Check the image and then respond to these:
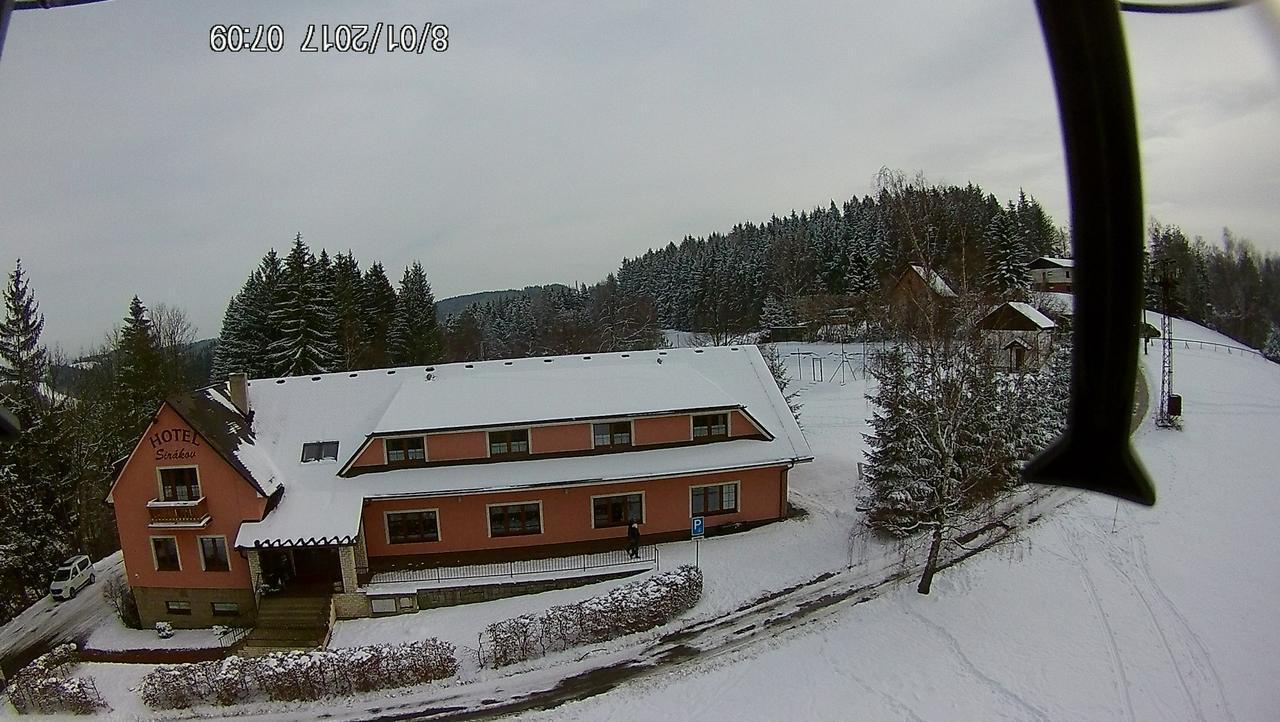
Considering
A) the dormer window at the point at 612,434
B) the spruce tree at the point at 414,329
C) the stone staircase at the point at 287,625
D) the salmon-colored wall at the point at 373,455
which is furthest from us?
the spruce tree at the point at 414,329

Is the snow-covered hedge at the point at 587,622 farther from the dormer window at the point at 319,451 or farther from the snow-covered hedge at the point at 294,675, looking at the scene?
the dormer window at the point at 319,451

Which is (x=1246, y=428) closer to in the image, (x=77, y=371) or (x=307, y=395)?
(x=307, y=395)

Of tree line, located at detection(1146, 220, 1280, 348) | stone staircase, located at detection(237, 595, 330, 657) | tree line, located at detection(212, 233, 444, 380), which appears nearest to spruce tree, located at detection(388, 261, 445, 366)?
tree line, located at detection(212, 233, 444, 380)

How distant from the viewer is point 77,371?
24844 mm

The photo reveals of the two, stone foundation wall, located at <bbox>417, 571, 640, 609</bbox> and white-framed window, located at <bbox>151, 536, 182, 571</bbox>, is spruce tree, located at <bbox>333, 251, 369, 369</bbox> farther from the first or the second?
stone foundation wall, located at <bbox>417, 571, 640, 609</bbox>

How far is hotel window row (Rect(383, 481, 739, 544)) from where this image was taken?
54.4ft

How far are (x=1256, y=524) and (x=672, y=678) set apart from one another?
14615 mm

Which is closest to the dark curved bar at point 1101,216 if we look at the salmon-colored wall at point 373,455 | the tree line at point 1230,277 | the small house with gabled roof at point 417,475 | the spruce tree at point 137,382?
the tree line at point 1230,277

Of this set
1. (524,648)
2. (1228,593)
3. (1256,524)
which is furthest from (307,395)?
(1256,524)

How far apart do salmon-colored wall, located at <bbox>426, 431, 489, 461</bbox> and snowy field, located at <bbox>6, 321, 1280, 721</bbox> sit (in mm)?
3936

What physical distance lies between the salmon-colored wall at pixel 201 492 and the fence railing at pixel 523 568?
133 inches

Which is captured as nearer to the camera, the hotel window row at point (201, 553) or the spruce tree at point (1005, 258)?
the hotel window row at point (201, 553)

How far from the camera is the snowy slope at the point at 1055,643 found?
1048cm

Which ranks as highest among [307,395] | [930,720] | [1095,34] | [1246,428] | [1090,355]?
[1095,34]
